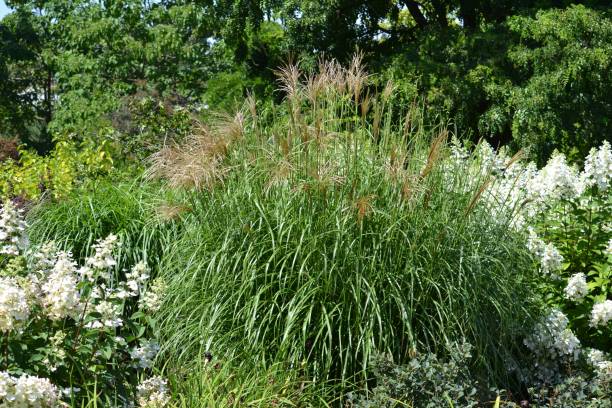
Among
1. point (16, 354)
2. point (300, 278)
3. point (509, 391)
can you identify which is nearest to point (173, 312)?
point (300, 278)

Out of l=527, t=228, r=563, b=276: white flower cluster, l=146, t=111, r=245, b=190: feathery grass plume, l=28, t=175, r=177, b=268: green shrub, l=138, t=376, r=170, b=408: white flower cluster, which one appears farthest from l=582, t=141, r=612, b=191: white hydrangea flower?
l=138, t=376, r=170, b=408: white flower cluster

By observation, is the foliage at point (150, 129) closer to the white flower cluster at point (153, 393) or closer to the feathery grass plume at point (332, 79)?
the feathery grass plume at point (332, 79)

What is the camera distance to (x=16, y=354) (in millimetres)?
3422

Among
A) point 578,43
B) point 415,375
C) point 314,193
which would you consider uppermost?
point 578,43

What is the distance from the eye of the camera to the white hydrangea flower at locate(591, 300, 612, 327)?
16.4 feet

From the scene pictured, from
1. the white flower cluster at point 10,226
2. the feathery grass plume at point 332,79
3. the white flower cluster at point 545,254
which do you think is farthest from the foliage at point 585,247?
the white flower cluster at point 10,226

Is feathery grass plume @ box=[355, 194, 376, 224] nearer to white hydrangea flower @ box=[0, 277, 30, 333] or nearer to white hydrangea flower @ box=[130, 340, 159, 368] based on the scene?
white hydrangea flower @ box=[130, 340, 159, 368]

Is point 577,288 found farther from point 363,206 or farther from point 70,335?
point 70,335

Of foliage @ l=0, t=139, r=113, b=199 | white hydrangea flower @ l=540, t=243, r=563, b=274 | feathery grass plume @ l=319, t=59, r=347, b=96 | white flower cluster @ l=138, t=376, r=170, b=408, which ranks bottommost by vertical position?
white flower cluster @ l=138, t=376, r=170, b=408

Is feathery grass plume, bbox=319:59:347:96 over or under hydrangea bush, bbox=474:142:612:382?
over

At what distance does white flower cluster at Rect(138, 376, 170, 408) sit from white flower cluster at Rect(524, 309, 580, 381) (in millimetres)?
2253

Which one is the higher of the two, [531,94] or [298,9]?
[298,9]

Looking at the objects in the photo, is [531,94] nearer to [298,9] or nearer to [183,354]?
[298,9]

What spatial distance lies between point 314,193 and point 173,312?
3.58 ft
